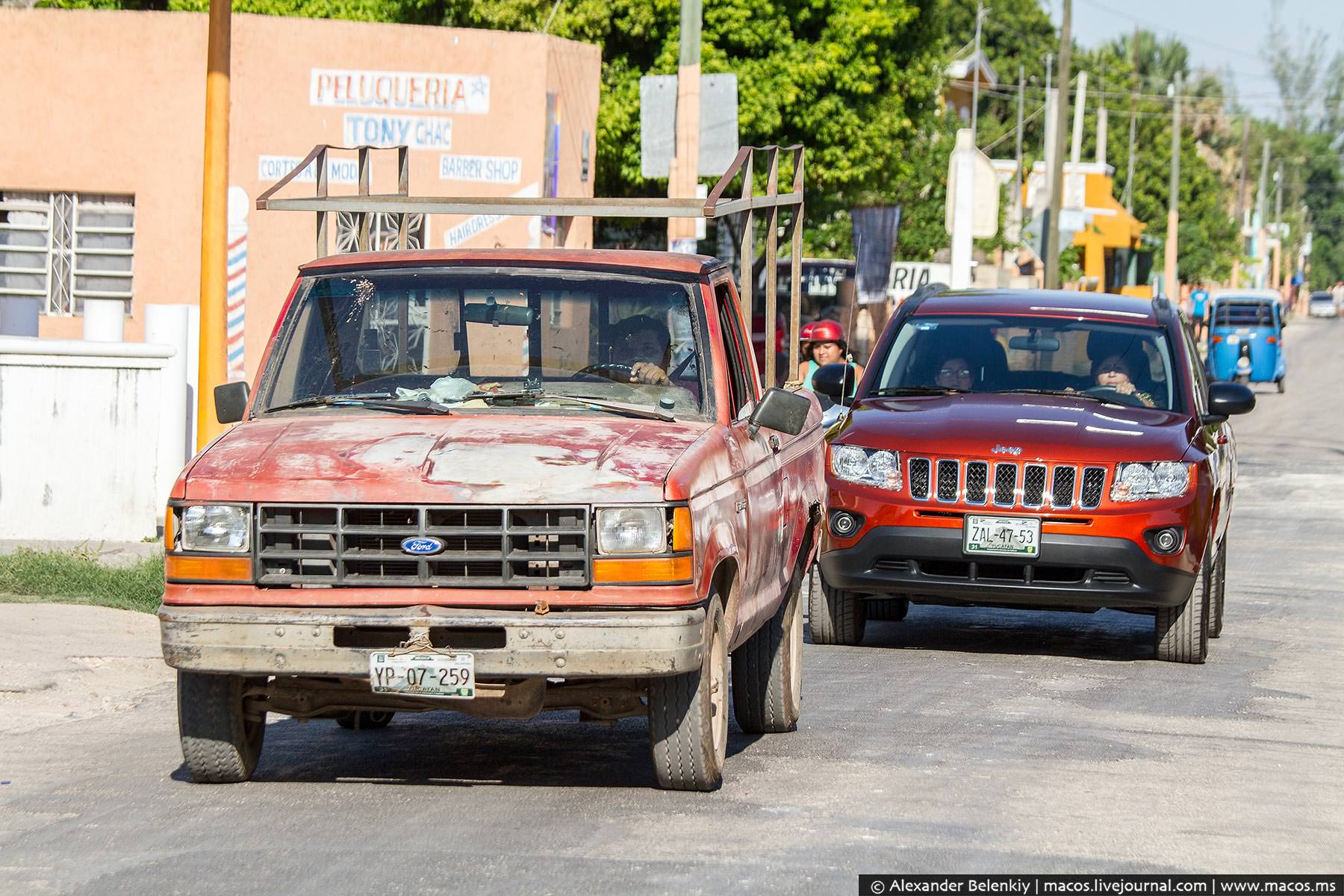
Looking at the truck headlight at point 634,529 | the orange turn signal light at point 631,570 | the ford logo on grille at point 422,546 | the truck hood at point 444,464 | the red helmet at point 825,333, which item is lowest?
the orange turn signal light at point 631,570

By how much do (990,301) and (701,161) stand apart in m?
6.24

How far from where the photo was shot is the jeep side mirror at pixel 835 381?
1166 cm

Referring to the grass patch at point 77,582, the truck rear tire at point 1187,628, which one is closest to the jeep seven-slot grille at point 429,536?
the truck rear tire at point 1187,628

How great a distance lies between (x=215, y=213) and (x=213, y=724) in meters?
6.58

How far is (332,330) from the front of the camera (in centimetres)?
798

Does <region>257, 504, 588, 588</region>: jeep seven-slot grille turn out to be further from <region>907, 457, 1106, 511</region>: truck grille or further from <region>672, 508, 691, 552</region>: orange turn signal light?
<region>907, 457, 1106, 511</region>: truck grille

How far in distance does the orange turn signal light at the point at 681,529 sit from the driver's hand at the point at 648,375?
1143 mm

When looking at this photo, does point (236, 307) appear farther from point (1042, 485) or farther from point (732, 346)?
point (732, 346)

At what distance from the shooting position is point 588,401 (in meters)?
7.64

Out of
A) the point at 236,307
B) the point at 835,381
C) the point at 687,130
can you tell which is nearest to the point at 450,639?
the point at 835,381

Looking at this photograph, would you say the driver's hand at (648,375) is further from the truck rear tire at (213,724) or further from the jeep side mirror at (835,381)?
the jeep side mirror at (835,381)

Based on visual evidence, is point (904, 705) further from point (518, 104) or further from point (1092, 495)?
point (518, 104)

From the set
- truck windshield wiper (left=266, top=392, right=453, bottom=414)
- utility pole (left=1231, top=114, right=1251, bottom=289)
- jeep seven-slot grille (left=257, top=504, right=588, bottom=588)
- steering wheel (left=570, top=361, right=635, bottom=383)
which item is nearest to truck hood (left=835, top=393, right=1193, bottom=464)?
steering wheel (left=570, top=361, right=635, bottom=383)

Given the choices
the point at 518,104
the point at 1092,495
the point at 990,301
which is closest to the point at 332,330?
the point at 1092,495
